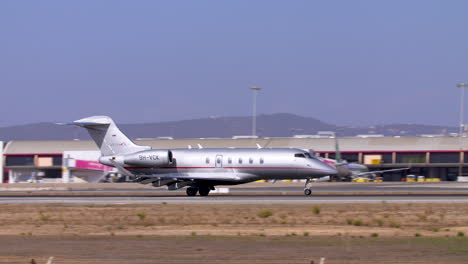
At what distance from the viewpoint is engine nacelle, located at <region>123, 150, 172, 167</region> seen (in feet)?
156

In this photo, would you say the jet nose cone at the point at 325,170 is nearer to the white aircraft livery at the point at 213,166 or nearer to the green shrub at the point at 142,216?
the white aircraft livery at the point at 213,166

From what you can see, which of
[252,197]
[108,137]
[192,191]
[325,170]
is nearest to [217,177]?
[192,191]

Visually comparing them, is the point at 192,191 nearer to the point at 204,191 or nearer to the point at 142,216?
the point at 204,191

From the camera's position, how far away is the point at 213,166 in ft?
155

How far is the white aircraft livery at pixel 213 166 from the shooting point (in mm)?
46531

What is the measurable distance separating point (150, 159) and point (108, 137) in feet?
13.7

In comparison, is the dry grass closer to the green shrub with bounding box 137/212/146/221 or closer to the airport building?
the green shrub with bounding box 137/212/146/221

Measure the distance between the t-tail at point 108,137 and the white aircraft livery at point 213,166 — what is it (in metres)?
0.48

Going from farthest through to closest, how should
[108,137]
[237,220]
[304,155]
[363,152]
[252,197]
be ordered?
1. [363,152]
2. [108,137]
3. [304,155]
4. [252,197]
5. [237,220]

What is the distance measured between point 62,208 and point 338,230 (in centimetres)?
1689

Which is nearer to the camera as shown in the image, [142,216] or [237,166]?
[142,216]

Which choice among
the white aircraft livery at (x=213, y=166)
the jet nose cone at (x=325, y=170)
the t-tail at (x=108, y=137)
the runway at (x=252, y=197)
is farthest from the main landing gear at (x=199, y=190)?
the jet nose cone at (x=325, y=170)

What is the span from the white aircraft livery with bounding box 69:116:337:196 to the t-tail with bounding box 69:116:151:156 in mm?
484

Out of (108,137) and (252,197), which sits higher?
(108,137)
